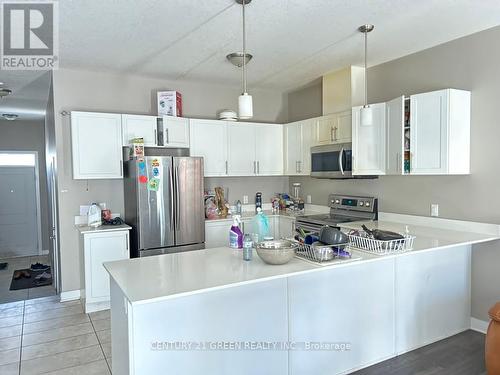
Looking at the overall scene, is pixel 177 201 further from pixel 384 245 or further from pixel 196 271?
pixel 384 245

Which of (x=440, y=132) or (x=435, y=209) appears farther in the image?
(x=435, y=209)

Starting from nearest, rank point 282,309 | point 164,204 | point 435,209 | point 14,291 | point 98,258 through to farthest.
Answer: point 282,309
point 435,209
point 98,258
point 164,204
point 14,291

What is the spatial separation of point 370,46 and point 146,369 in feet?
10.5

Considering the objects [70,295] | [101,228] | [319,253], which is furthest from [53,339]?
[319,253]

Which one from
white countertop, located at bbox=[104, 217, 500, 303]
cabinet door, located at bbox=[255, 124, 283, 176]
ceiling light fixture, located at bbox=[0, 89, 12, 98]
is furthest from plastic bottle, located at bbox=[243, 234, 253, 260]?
ceiling light fixture, located at bbox=[0, 89, 12, 98]

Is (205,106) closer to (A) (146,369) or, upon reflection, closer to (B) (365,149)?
(B) (365,149)

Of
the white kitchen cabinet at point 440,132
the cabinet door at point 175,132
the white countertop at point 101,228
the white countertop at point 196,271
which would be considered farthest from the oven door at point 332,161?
the white countertop at point 101,228

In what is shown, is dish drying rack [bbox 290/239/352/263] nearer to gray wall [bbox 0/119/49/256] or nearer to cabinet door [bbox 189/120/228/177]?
cabinet door [bbox 189/120/228/177]

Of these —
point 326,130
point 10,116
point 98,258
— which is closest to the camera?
point 98,258

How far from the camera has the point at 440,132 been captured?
3035mm

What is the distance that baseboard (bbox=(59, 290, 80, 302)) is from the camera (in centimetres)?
414

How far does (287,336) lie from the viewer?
2.23 metres

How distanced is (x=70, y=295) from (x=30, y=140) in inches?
162

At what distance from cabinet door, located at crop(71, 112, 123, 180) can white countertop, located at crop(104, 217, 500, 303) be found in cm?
196
